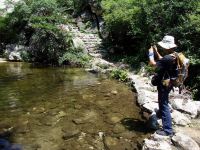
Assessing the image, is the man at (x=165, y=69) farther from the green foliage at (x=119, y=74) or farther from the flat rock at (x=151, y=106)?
the green foliage at (x=119, y=74)

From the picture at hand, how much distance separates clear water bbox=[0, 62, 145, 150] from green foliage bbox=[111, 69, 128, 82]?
400 mm

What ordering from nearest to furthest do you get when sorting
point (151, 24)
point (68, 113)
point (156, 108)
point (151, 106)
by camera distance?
point (156, 108) → point (151, 106) → point (68, 113) → point (151, 24)

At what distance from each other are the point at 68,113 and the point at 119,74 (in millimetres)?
5683

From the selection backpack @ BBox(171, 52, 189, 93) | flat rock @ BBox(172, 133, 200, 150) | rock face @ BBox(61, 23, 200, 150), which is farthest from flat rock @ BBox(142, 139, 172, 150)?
backpack @ BBox(171, 52, 189, 93)

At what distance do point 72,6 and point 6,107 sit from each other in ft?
60.4

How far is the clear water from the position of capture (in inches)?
353

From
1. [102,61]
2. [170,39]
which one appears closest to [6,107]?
[170,39]

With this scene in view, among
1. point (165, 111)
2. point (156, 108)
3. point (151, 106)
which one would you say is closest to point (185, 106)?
point (156, 108)

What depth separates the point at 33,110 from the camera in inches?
455

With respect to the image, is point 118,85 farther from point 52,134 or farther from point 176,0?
point 52,134

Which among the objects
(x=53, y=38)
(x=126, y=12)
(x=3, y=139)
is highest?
(x=126, y=12)

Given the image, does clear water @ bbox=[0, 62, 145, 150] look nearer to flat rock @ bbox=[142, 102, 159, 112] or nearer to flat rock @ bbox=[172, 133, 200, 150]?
flat rock @ bbox=[142, 102, 159, 112]

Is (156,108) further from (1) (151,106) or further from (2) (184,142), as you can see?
(2) (184,142)

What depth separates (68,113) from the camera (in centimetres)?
1117
